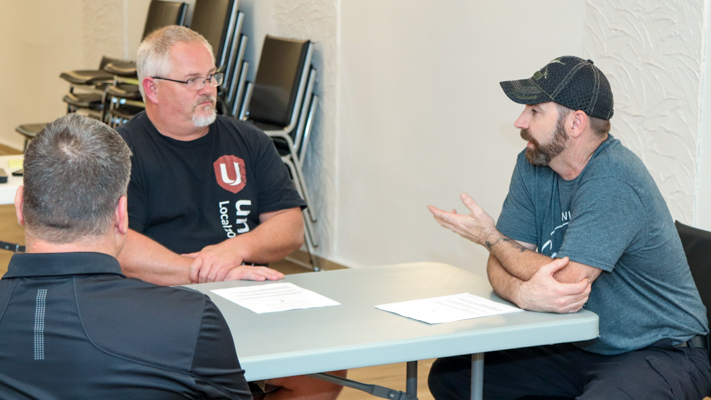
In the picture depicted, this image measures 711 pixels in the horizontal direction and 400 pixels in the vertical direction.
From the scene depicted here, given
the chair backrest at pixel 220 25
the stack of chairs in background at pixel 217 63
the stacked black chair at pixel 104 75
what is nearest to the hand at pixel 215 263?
the stack of chairs in background at pixel 217 63

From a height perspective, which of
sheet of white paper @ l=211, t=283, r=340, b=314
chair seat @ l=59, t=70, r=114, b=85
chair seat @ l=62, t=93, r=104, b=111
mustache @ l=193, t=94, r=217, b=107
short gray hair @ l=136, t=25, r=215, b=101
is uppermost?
short gray hair @ l=136, t=25, r=215, b=101

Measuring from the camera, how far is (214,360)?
1.16 m

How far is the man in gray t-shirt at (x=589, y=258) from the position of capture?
1.78 metres

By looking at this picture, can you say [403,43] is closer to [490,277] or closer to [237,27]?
[237,27]

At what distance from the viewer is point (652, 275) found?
188 centimetres

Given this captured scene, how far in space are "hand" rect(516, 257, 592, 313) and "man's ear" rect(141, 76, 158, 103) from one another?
1329mm

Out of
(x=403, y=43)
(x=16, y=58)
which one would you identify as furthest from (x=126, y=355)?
(x=16, y=58)

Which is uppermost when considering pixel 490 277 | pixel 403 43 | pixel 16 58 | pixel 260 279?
pixel 403 43

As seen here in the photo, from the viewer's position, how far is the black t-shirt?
2396mm

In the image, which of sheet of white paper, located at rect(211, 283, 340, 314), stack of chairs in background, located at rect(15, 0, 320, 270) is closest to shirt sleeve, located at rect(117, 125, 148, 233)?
sheet of white paper, located at rect(211, 283, 340, 314)

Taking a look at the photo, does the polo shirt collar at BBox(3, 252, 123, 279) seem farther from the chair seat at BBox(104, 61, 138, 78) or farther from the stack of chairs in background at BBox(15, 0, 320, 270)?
the chair seat at BBox(104, 61, 138, 78)

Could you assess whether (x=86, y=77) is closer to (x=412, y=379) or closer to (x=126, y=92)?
(x=126, y=92)

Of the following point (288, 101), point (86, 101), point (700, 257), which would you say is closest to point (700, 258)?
point (700, 257)

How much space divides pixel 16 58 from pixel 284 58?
18.3 ft
